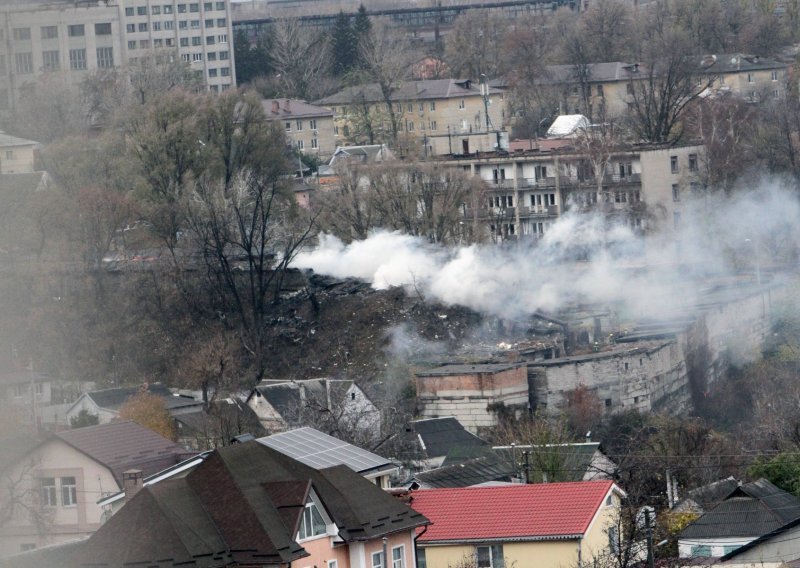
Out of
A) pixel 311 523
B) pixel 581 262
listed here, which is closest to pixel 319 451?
pixel 311 523

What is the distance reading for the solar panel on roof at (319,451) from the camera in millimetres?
26172

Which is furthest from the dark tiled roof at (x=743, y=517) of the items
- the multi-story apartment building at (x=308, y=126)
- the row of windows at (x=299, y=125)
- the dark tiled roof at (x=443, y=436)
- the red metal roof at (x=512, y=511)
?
the row of windows at (x=299, y=125)

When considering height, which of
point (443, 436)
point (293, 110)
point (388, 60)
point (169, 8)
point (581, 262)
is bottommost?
point (443, 436)

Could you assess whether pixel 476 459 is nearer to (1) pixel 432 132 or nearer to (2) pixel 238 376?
(2) pixel 238 376

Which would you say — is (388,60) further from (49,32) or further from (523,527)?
(49,32)

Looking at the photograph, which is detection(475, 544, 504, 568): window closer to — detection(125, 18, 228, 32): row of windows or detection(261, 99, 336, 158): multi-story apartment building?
detection(261, 99, 336, 158): multi-story apartment building

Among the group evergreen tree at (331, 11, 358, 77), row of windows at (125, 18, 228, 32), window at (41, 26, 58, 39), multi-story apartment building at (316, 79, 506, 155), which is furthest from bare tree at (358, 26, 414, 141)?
window at (41, 26, 58, 39)

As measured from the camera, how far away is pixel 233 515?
21.8 meters

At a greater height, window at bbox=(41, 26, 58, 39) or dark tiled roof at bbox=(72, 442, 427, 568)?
window at bbox=(41, 26, 58, 39)

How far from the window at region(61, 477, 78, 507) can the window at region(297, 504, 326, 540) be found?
6779 mm

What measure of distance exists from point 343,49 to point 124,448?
262 ft

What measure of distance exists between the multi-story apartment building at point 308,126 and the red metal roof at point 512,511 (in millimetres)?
65244

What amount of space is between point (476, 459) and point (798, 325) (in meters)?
24.2

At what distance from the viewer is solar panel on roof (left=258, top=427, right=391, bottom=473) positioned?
2617cm
